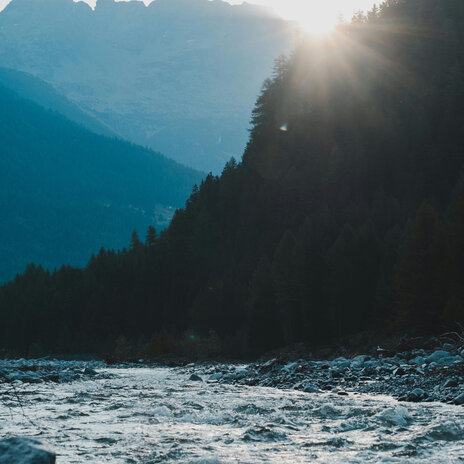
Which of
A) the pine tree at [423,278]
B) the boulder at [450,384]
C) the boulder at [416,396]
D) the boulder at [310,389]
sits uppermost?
the pine tree at [423,278]

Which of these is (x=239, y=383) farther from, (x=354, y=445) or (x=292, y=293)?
(x=292, y=293)

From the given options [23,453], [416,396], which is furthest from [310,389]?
[23,453]

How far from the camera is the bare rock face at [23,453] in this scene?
5.26 metres

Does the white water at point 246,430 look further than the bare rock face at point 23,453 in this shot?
Yes

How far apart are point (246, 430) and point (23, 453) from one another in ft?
13.7

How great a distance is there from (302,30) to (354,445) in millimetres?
109659

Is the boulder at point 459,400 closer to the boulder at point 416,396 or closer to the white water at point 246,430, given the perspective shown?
the white water at point 246,430

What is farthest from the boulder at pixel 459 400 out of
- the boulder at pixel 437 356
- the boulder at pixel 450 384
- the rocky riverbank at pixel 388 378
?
the boulder at pixel 437 356

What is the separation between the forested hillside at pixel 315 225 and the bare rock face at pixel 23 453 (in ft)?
117

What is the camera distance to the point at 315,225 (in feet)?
210

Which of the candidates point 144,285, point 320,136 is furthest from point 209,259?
point 320,136

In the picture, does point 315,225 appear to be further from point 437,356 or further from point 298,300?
point 437,356

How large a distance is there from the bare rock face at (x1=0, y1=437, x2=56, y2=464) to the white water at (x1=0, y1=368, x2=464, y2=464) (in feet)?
3.81

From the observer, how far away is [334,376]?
17281 mm
